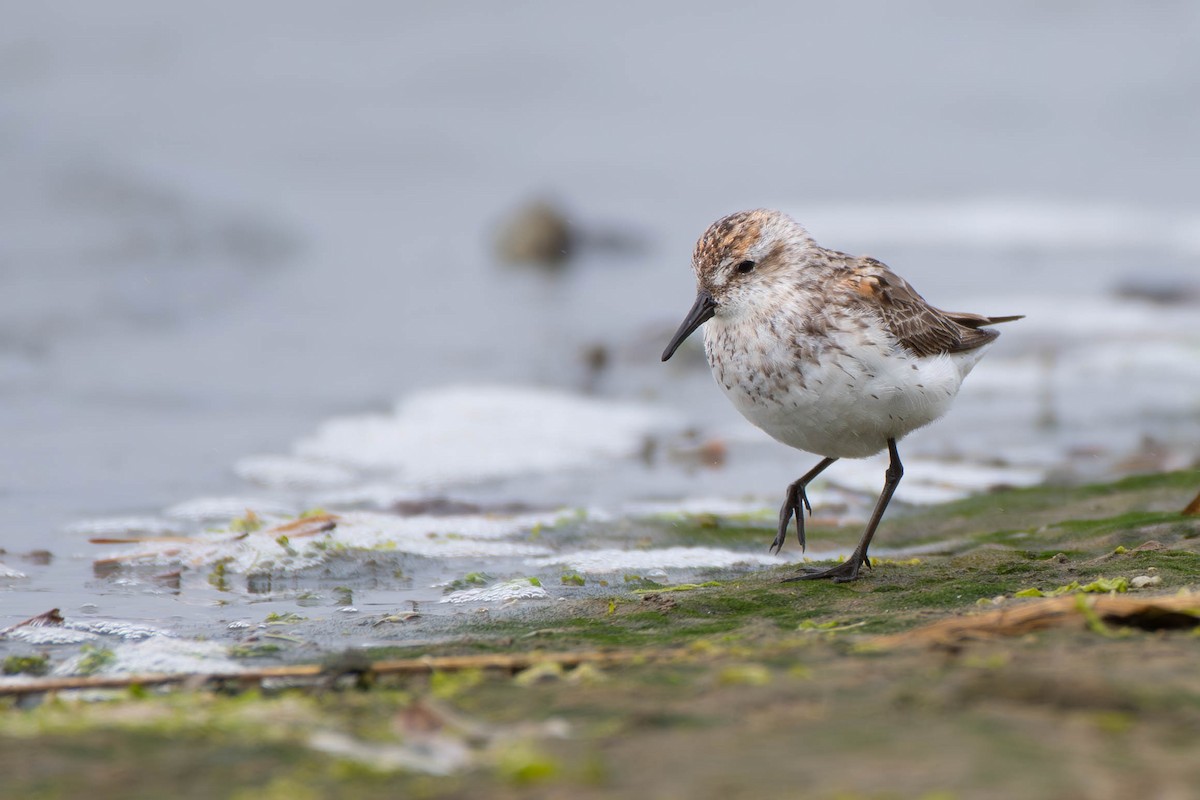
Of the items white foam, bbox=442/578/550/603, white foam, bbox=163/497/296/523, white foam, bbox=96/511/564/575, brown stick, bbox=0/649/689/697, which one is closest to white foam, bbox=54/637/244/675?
brown stick, bbox=0/649/689/697

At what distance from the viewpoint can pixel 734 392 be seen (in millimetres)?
5609

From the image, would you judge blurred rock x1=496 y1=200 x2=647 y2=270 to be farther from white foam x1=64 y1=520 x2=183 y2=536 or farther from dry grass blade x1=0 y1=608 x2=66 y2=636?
dry grass blade x1=0 y1=608 x2=66 y2=636

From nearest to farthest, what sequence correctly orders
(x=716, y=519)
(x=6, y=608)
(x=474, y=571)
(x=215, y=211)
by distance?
(x=6, y=608) → (x=474, y=571) → (x=716, y=519) → (x=215, y=211)

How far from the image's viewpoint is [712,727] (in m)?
2.85

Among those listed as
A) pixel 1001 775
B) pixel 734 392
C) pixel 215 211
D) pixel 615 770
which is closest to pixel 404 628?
pixel 734 392

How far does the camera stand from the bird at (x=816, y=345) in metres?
5.38

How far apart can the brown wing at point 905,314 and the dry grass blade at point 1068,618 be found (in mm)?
2056

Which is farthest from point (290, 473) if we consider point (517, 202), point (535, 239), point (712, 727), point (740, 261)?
point (517, 202)

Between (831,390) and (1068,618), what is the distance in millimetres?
1814

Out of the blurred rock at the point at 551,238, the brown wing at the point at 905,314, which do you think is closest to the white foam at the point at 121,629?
the brown wing at the point at 905,314

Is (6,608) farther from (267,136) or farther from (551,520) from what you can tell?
(267,136)

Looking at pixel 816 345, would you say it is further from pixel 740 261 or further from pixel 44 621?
pixel 44 621

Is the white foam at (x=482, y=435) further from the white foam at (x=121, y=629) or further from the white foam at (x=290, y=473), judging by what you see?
the white foam at (x=121, y=629)

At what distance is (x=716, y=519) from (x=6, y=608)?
345cm
